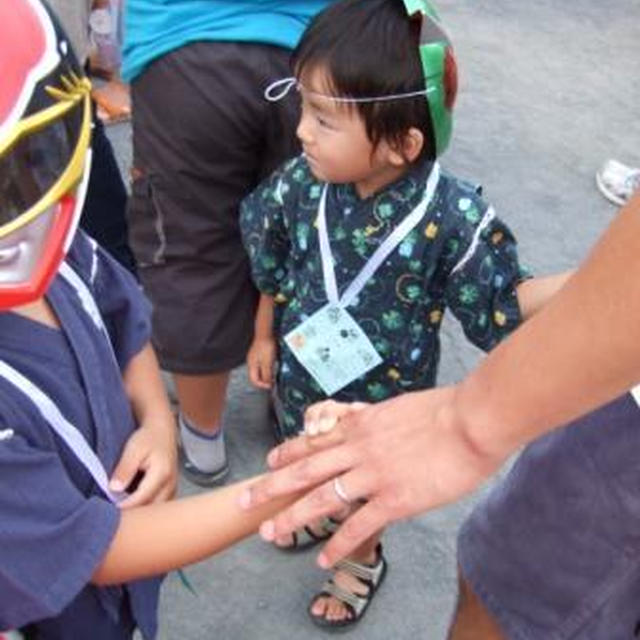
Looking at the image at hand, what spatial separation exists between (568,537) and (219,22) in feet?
3.64

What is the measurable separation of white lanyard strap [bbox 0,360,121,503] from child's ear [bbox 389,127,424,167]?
30.4 inches

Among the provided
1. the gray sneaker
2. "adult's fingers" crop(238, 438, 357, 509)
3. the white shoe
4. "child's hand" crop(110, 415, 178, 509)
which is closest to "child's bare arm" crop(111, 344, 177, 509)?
"child's hand" crop(110, 415, 178, 509)

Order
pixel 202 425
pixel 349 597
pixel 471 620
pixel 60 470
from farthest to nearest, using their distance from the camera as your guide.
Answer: pixel 202 425, pixel 349 597, pixel 471 620, pixel 60 470

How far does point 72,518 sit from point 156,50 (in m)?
1.13

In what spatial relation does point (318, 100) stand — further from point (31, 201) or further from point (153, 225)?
point (31, 201)

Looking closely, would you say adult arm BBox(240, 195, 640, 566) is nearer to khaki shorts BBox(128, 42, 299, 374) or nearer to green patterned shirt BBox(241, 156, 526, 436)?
green patterned shirt BBox(241, 156, 526, 436)

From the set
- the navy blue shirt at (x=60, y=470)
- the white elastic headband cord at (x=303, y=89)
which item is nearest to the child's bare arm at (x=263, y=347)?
the white elastic headband cord at (x=303, y=89)

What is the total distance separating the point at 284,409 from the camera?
2.12 meters

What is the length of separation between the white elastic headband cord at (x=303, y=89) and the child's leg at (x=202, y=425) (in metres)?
0.66

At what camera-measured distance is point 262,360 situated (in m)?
2.12

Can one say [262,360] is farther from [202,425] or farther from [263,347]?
[202,425]

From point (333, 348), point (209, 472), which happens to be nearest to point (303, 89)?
point (333, 348)

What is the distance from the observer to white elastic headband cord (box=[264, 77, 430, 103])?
1.71m

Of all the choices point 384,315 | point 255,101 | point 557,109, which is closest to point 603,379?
point 384,315
